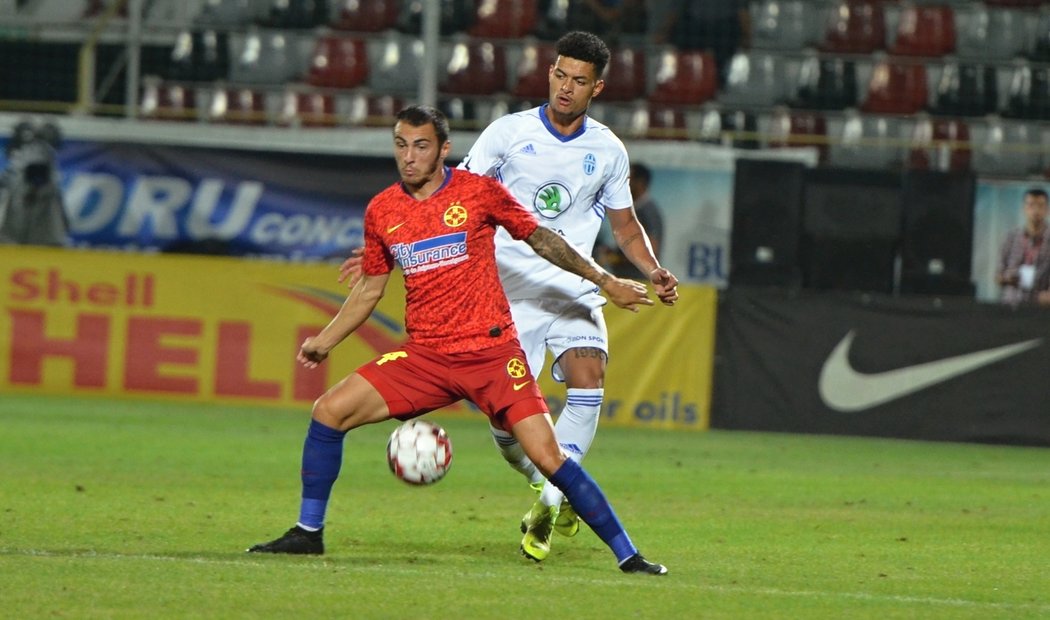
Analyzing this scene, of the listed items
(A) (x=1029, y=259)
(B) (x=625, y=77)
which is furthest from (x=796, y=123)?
(A) (x=1029, y=259)

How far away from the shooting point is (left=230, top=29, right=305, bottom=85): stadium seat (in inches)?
802

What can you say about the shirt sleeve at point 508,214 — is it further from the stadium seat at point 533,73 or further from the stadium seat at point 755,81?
the stadium seat at point 755,81

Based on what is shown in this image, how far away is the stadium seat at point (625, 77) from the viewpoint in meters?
19.9

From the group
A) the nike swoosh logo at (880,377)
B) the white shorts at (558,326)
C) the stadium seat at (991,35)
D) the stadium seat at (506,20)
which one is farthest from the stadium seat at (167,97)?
the white shorts at (558,326)

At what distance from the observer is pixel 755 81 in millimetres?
20094

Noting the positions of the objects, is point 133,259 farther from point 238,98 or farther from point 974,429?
point 974,429

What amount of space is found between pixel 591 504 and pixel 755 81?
13938 millimetres

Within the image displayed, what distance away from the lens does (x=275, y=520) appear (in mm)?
8609

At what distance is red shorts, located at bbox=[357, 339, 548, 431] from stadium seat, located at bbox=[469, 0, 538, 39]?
→ 1369cm

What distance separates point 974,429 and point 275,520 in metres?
8.40

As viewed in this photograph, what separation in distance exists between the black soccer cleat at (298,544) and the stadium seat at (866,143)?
35.3 feet

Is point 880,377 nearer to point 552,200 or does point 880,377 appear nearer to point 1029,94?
point 1029,94

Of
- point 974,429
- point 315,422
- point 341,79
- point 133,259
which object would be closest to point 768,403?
point 974,429

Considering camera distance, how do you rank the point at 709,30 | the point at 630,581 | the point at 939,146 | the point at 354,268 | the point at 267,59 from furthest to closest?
the point at 267,59
the point at 709,30
the point at 939,146
the point at 354,268
the point at 630,581
